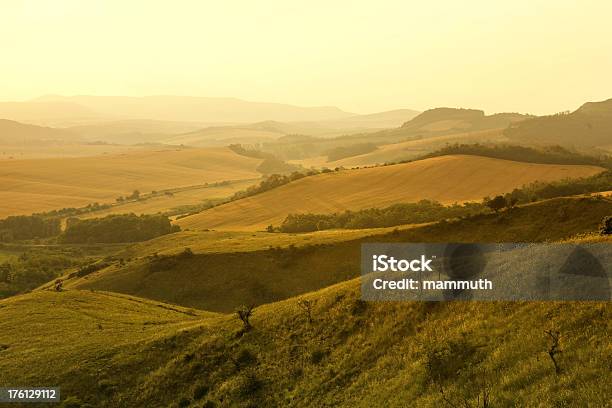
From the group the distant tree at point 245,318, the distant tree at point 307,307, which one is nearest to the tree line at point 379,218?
the distant tree at point 307,307

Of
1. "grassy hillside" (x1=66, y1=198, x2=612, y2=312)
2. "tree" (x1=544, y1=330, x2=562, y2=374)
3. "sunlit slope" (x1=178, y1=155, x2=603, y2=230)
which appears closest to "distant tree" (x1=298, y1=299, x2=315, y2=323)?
"tree" (x1=544, y1=330, x2=562, y2=374)

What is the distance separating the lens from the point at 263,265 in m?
75.6

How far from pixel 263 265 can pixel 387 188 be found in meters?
92.1

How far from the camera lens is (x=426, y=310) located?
3034 cm

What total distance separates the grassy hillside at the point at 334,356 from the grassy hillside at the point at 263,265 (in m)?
23.6

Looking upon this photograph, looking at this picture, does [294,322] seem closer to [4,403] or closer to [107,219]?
[4,403]

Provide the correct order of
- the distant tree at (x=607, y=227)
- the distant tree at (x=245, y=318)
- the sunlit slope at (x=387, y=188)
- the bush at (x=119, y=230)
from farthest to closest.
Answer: the sunlit slope at (x=387, y=188)
the bush at (x=119, y=230)
the distant tree at (x=245, y=318)
the distant tree at (x=607, y=227)

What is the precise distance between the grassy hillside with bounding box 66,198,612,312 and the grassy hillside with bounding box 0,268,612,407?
23574mm

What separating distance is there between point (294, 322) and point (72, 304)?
104 ft

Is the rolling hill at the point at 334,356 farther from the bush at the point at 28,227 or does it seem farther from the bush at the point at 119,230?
the bush at the point at 28,227

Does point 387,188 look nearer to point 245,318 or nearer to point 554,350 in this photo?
point 245,318

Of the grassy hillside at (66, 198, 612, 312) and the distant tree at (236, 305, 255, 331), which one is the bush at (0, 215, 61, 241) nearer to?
the grassy hillside at (66, 198, 612, 312)

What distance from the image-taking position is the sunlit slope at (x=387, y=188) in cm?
14775

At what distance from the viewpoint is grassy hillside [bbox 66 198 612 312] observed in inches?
2361
